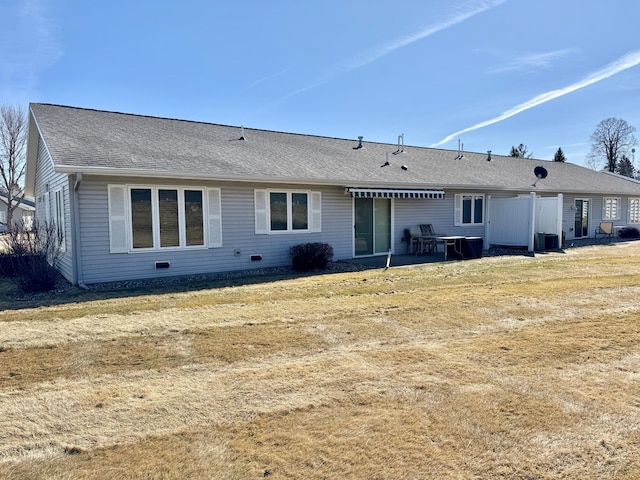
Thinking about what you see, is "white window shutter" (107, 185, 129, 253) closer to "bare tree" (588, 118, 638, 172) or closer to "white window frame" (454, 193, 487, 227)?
"white window frame" (454, 193, 487, 227)

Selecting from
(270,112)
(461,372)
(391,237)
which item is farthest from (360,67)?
(461,372)

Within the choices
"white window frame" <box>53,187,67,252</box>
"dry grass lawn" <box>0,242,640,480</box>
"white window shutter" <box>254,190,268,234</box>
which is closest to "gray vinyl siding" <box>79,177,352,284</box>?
"white window shutter" <box>254,190,268,234</box>

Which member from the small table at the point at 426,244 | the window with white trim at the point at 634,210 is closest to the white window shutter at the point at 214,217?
the small table at the point at 426,244

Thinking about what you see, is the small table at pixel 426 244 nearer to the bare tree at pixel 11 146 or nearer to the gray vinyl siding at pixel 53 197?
the gray vinyl siding at pixel 53 197

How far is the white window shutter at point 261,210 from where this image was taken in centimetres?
1160

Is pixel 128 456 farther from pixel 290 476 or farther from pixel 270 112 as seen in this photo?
pixel 270 112

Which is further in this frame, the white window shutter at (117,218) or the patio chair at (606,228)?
the patio chair at (606,228)

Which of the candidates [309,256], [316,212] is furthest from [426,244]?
[309,256]

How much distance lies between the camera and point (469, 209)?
55.3 ft

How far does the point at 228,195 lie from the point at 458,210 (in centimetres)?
965

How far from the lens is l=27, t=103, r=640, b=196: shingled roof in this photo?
9.89 meters

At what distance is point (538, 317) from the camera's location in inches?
249

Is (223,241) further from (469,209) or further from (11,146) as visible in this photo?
(11,146)

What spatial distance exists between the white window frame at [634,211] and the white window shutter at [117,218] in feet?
87.3
